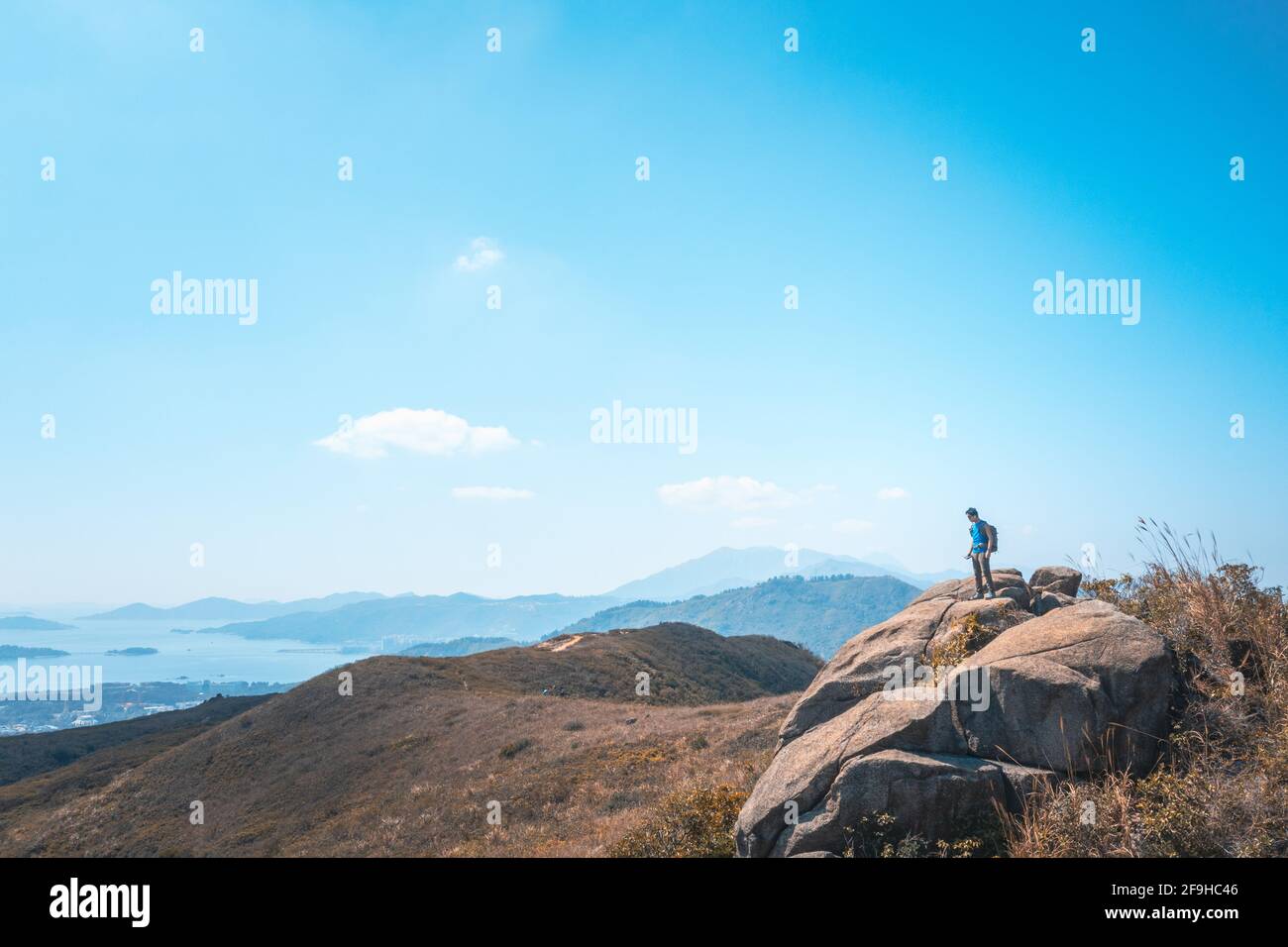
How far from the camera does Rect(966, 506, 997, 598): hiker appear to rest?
56.7 feet

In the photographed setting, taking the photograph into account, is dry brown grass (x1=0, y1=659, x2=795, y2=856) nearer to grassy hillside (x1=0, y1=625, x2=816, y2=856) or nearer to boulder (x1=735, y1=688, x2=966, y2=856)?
grassy hillside (x1=0, y1=625, x2=816, y2=856)

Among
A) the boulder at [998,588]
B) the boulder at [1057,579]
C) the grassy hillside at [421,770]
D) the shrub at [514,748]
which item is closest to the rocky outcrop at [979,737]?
the boulder at [998,588]

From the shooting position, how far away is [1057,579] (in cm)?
1814

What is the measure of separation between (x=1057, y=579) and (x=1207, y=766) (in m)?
8.99

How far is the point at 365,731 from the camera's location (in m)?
44.3

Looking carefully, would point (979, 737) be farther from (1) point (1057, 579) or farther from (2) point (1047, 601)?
(1) point (1057, 579)

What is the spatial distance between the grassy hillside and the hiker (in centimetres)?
844

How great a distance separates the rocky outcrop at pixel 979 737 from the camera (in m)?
10.5

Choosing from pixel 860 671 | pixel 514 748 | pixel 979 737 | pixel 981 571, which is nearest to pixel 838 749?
pixel 979 737

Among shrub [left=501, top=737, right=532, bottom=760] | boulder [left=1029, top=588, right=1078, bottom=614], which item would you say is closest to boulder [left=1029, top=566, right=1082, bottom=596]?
boulder [left=1029, top=588, right=1078, bottom=614]
